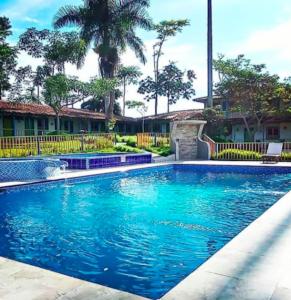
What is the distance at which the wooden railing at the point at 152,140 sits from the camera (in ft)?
71.2

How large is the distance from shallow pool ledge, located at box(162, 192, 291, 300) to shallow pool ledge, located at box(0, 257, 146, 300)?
62cm

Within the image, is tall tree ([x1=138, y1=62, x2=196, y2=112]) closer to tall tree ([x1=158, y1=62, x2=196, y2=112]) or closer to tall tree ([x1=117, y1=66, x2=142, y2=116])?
tall tree ([x1=158, y1=62, x2=196, y2=112])

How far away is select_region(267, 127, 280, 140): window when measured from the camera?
28561mm

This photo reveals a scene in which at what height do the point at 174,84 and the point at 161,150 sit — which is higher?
the point at 174,84

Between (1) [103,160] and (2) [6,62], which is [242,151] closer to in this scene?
(1) [103,160]

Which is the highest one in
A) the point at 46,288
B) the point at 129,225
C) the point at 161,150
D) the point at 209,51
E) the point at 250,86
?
the point at 209,51

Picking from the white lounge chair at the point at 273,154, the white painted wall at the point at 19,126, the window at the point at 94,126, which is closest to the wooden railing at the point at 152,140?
the white lounge chair at the point at 273,154

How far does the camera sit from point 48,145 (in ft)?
57.2

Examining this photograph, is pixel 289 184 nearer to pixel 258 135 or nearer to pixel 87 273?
pixel 87 273

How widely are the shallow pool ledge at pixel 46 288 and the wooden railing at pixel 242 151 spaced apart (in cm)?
1621

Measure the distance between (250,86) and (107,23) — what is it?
12.1 metres

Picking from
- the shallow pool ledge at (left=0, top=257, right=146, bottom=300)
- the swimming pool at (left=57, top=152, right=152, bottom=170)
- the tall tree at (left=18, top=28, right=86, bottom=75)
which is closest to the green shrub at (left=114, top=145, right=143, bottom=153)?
the swimming pool at (left=57, top=152, right=152, bottom=170)

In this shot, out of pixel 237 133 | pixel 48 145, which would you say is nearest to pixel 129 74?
pixel 237 133

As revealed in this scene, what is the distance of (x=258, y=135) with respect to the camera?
92.9ft
